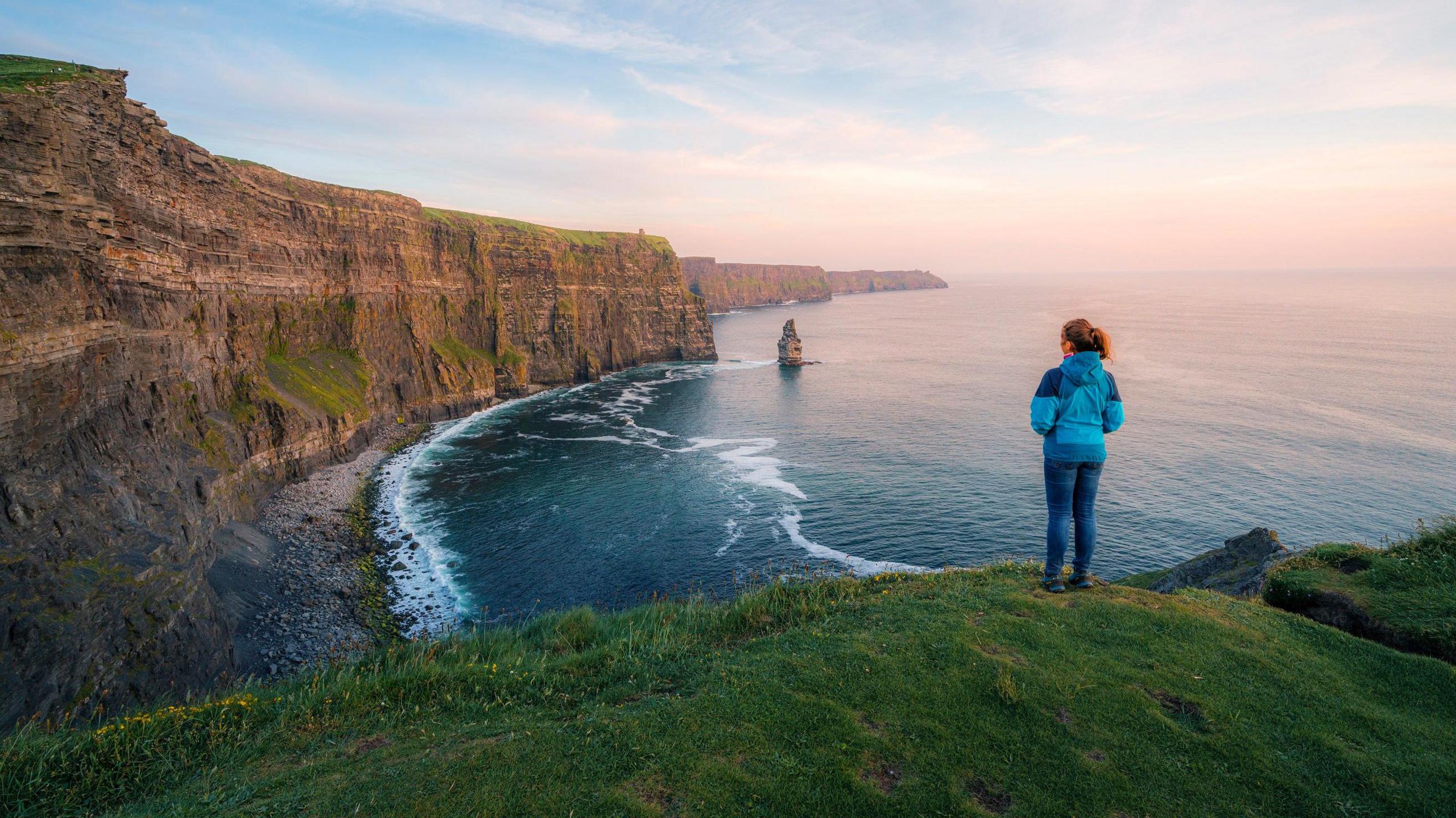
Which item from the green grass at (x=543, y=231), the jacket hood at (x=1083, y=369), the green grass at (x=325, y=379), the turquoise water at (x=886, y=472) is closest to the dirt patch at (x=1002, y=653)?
the jacket hood at (x=1083, y=369)

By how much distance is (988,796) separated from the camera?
22.8 feet

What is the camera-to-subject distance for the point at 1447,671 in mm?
8758

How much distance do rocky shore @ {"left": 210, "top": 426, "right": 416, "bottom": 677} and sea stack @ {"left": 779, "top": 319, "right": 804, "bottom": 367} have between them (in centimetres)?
7628

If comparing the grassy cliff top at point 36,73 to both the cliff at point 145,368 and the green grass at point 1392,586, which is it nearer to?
the cliff at point 145,368

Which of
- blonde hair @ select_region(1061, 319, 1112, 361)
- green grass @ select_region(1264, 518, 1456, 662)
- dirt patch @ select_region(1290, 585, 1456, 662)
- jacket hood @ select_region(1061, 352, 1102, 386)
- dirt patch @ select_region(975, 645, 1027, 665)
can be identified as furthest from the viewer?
blonde hair @ select_region(1061, 319, 1112, 361)

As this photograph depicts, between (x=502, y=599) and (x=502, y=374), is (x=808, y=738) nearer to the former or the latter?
(x=502, y=599)

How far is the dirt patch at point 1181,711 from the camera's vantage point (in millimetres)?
7914

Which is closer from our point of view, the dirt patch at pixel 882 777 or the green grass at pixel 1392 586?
the dirt patch at pixel 882 777

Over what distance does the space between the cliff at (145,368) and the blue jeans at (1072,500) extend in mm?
26356

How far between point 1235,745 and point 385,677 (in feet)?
43.1

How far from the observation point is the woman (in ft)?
34.9

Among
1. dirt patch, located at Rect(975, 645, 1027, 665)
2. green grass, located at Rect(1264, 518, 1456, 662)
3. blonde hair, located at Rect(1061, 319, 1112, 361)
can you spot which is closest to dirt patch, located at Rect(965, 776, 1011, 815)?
dirt patch, located at Rect(975, 645, 1027, 665)

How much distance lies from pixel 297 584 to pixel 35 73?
80.1 feet

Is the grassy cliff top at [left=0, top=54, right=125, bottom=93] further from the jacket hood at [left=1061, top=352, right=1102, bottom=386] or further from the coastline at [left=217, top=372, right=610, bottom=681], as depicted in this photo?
the jacket hood at [left=1061, top=352, right=1102, bottom=386]
